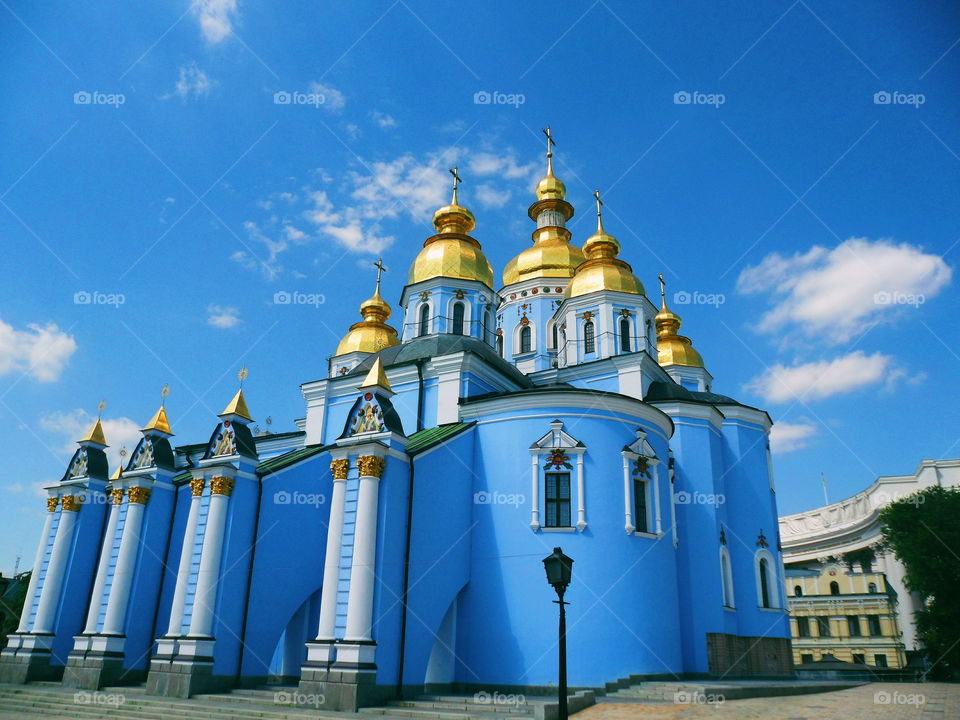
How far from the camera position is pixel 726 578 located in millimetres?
22234

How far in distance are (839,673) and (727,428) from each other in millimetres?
11279

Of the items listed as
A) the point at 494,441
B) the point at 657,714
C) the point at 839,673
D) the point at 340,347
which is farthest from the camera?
the point at 340,347

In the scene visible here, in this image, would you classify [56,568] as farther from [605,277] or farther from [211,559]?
[605,277]

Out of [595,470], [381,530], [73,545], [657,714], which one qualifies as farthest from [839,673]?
[73,545]

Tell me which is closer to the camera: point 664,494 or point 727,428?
point 664,494

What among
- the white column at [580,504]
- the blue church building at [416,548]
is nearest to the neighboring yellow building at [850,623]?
the blue church building at [416,548]

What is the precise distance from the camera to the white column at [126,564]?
17250 millimetres

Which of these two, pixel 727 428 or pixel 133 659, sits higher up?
pixel 727 428

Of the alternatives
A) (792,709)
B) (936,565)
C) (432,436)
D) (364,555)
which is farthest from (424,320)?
(936,565)

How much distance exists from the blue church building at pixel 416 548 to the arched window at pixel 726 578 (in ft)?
0.28

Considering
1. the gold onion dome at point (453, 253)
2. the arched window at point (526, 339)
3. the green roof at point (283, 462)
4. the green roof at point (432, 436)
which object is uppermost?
the gold onion dome at point (453, 253)

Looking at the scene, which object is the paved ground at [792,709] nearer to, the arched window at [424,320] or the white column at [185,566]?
the white column at [185,566]

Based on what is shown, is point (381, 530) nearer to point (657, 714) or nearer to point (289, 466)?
point (289, 466)

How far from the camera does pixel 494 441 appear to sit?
60.3ft
